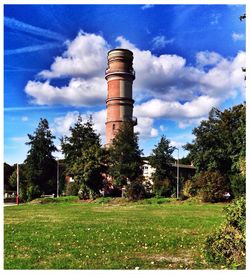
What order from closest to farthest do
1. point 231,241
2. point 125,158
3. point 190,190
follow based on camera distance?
point 231,241 < point 190,190 < point 125,158

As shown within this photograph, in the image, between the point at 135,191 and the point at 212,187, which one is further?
the point at 135,191

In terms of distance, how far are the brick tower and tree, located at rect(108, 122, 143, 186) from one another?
6483mm

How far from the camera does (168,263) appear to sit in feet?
22.4

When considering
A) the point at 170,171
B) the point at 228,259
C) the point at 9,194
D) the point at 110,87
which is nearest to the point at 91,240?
the point at 228,259

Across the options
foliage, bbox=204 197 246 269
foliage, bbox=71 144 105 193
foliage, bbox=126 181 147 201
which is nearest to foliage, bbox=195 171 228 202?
foliage, bbox=126 181 147 201

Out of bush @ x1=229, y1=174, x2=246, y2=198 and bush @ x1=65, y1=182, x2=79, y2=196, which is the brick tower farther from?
bush @ x1=229, y1=174, x2=246, y2=198

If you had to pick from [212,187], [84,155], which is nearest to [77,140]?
[84,155]

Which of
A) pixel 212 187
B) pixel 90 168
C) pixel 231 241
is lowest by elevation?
pixel 212 187

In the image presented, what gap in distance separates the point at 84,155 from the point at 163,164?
8130 mm

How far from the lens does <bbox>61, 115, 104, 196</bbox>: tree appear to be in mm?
39031

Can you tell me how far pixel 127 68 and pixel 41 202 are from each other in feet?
62.7

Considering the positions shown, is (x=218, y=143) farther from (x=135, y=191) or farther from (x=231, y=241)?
(x=231, y=241)

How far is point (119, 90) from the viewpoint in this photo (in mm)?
45938

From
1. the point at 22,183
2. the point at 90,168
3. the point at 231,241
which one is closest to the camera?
the point at 231,241
